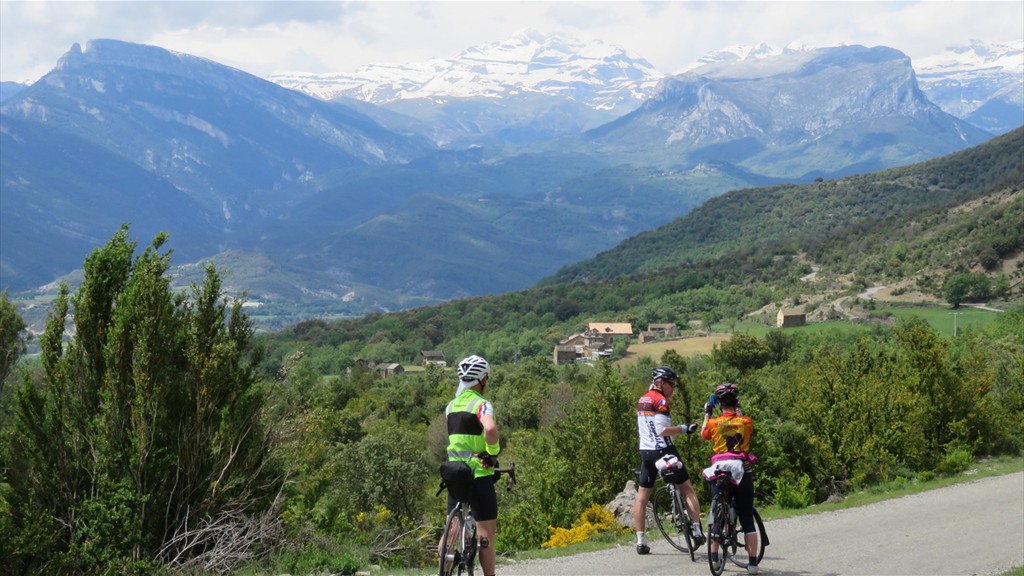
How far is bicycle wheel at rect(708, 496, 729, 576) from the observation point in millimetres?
10297

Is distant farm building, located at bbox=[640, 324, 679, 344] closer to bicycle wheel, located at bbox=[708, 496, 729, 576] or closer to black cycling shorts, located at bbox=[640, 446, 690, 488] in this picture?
black cycling shorts, located at bbox=[640, 446, 690, 488]

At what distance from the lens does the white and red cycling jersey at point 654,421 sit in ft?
35.8

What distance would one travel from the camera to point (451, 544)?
9211 mm

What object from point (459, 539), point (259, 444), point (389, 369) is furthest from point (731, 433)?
point (389, 369)

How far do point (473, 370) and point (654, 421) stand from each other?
2.86 metres

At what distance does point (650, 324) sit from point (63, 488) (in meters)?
123

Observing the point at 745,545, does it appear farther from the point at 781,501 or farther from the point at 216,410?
the point at 216,410

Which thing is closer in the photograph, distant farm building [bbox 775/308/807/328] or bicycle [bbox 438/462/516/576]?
bicycle [bbox 438/462/516/576]

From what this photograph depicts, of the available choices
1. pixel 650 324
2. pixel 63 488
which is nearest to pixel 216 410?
pixel 63 488

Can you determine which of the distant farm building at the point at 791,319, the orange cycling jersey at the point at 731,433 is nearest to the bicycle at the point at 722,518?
the orange cycling jersey at the point at 731,433

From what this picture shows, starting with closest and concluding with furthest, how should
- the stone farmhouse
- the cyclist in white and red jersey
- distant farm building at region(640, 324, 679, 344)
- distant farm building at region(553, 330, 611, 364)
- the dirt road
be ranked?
the cyclist in white and red jersey → the dirt road → distant farm building at region(553, 330, 611, 364) → the stone farmhouse → distant farm building at region(640, 324, 679, 344)

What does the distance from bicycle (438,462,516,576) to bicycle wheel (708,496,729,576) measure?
2623 mm

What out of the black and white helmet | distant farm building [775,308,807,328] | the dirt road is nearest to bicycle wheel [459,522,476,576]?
the black and white helmet

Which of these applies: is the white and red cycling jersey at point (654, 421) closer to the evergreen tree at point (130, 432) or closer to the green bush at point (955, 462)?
the evergreen tree at point (130, 432)
